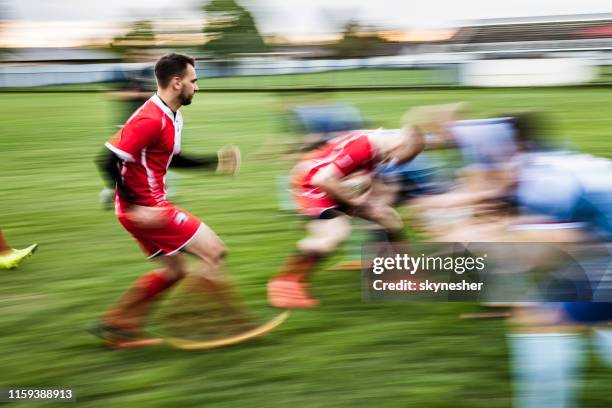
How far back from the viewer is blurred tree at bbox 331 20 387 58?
660 cm

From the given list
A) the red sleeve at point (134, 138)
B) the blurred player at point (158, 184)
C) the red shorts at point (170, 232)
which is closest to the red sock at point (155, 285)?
the blurred player at point (158, 184)

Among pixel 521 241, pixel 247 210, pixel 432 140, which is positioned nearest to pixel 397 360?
pixel 521 241

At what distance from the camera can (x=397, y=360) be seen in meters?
3.20

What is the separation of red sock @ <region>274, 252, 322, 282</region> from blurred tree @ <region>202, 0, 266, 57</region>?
106 inches

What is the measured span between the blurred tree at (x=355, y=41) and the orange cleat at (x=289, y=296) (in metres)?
3.27

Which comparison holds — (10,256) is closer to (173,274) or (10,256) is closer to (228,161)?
(173,274)

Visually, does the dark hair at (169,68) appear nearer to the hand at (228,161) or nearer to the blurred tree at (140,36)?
A: the hand at (228,161)

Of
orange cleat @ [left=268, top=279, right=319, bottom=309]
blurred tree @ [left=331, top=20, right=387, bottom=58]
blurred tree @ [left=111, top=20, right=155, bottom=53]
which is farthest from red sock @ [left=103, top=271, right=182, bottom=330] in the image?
blurred tree @ [left=331, top=20, right=387, bottom=58]

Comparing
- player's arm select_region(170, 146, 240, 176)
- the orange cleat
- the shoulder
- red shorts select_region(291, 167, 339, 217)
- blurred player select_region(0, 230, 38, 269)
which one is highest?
the shoulder

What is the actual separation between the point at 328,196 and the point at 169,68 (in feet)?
3.84

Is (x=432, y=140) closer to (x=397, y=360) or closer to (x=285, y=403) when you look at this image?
(x=397, y=360)

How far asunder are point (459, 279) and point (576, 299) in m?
1.11

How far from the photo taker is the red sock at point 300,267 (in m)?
3.89

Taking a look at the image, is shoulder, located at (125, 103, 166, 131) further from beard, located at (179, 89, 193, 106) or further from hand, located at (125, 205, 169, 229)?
hand, located at (125, 205, 169, 229)
